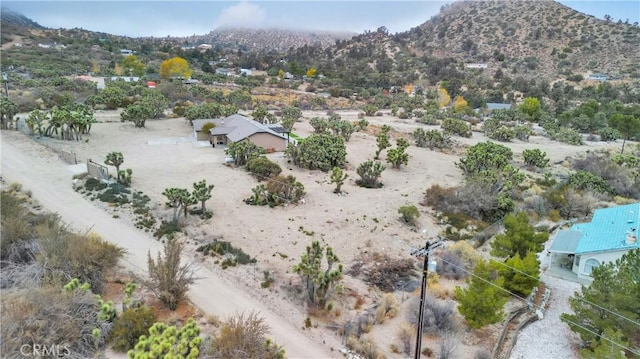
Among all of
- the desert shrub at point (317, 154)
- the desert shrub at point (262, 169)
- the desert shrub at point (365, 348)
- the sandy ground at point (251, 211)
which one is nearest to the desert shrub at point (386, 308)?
the sandy ground at point (251, 211)

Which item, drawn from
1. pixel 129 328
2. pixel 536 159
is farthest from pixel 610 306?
pixel 536 159

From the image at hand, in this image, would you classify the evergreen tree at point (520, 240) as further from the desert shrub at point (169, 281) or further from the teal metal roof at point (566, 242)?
the desert shrub at point (169, 281)

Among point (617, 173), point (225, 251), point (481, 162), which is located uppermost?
Result: point (481, 162)

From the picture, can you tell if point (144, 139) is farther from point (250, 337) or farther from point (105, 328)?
point (250, 337)

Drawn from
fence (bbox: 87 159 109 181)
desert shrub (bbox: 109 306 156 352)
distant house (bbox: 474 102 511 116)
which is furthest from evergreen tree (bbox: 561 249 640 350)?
distant house (bbox: 474 102 511 116)

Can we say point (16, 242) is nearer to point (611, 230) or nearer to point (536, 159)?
point (611, 230)
